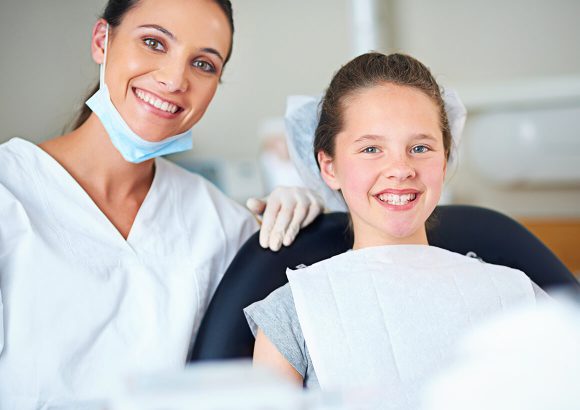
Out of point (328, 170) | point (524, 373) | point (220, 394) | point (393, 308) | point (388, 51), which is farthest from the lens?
point (388, 51)

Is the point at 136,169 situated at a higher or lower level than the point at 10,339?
higher

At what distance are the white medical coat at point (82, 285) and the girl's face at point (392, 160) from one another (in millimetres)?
402

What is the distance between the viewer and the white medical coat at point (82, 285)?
1239 mm

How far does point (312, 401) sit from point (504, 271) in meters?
0.85

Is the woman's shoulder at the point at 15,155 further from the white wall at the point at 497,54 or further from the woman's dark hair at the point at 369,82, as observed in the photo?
the white wall at the point at 497,54

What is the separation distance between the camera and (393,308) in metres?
1.20

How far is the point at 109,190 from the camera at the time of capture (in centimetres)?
148

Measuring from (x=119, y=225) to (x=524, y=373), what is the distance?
3.23 ft

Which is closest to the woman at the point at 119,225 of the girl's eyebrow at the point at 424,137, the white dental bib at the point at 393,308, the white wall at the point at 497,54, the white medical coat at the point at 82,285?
the white medical coat at the point at 82,285

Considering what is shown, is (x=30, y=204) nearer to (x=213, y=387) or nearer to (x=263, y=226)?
(x=263, y=226)

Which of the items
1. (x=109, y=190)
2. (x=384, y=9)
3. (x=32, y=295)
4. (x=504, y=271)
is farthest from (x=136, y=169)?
(x=384, y=9)

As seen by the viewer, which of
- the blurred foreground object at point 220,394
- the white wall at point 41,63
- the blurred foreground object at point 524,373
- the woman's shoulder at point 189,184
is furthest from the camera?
the white wall at point 41,63

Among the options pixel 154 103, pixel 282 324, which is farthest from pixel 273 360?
pixel 154 103

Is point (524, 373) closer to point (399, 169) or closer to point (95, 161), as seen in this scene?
point (399, 169)
